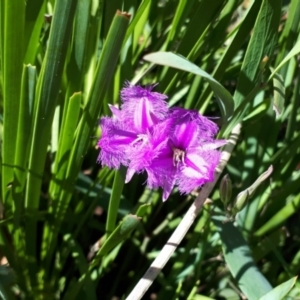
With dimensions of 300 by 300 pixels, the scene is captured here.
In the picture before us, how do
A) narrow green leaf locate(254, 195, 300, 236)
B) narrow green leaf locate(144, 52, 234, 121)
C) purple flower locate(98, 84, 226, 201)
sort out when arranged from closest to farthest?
narrow green leaf locate(144, 52, 234, 121), purple flower locate(98, 84, 226, 201), narrow green leaf locate(254, 195, 300, 236)

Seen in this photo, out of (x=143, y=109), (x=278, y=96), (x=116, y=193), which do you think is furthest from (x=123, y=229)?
(x=278, y=96)

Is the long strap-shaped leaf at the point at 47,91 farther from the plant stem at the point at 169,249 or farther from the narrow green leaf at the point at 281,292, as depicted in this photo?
the narrow green leaf at the point at 281,292

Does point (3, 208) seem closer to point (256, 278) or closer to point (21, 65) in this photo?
point (21, 65)

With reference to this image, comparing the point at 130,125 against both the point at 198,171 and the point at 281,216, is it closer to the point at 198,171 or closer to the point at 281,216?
the point at 198,171

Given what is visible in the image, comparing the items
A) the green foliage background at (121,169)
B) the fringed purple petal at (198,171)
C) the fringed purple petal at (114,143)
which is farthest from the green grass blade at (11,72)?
the fringed purple petal at (198,171)

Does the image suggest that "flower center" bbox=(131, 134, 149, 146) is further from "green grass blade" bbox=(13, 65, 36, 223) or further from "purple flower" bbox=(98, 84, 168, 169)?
"green grass blade" bbox=(13, 65, 36, 223)

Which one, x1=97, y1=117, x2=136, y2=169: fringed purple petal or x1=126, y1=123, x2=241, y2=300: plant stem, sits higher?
x1=97, y1=117, x2=136, y2=169: fringed purple petal

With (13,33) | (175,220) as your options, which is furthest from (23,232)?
(13,33)

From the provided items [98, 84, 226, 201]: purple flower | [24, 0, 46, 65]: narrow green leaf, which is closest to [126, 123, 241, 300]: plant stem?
[98, 84, 226, 201]: purple flower
